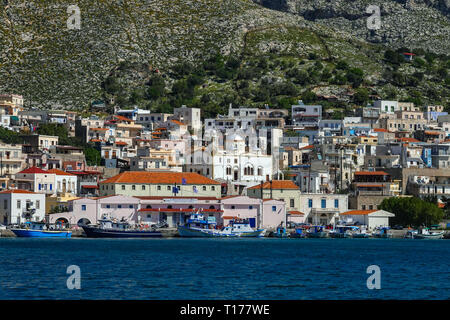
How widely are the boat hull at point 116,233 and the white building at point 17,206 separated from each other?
27.5 ft

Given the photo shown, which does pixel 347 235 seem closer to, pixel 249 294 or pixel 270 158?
pixel 270 158

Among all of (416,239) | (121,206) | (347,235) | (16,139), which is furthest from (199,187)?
(16,139)

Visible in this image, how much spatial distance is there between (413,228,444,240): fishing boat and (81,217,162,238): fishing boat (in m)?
33.2

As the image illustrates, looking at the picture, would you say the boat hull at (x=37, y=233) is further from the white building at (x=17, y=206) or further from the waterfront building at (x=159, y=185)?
the waterfront building at (x=159, y=185)

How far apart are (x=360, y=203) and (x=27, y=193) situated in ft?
153

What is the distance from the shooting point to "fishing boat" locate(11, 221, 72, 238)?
380 feet

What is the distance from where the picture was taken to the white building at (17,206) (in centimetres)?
11969

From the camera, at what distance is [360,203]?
452 ft

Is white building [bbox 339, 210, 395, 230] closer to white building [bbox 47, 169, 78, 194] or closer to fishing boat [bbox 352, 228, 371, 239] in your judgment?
fishing boat [bbox 352, 228, 371, 239]

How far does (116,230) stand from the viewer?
117 m

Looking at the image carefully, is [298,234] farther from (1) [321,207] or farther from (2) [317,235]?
(1) [321,207]

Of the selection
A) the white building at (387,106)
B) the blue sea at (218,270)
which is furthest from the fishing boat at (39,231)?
the white building at (387,106)

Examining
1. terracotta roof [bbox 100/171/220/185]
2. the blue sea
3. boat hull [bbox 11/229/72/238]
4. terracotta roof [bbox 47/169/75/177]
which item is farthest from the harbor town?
the blue sea

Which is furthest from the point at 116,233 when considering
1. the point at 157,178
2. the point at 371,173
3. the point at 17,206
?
the point at 371,173
